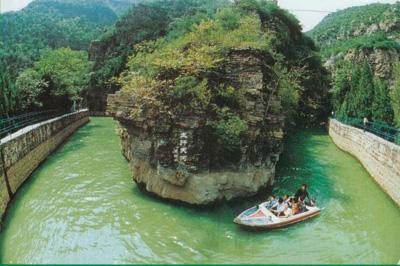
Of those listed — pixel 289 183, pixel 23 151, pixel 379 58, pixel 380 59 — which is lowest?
pixel 289 183

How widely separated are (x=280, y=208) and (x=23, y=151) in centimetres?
1506

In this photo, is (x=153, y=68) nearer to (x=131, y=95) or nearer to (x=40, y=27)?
(x=131, y=95)

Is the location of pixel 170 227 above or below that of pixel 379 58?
below

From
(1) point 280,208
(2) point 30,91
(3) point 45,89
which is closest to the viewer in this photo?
(1) point 280,208

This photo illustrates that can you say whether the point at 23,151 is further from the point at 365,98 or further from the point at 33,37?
the point at 33,37

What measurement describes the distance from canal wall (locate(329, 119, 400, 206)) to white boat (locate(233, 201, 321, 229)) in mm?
6065

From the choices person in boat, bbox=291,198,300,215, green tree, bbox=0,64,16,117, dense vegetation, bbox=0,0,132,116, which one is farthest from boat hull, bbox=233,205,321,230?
dense vegetation, bbox=0,0,132,116

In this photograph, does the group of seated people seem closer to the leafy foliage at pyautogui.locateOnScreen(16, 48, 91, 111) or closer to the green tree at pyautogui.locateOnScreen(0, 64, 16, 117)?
the green tree at pyautogui.locateOnScreen(0, 64, 16, 117)

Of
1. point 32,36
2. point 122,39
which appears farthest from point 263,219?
point 32,36

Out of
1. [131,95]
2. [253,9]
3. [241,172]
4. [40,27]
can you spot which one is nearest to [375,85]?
[253,9]

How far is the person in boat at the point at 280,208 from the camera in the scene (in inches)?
602

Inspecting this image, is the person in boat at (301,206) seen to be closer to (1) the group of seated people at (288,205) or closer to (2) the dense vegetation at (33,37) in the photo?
(1) the group of seated people at (288,205)

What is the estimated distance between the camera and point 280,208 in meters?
15.6

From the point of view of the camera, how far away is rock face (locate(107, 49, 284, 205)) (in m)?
16.0
